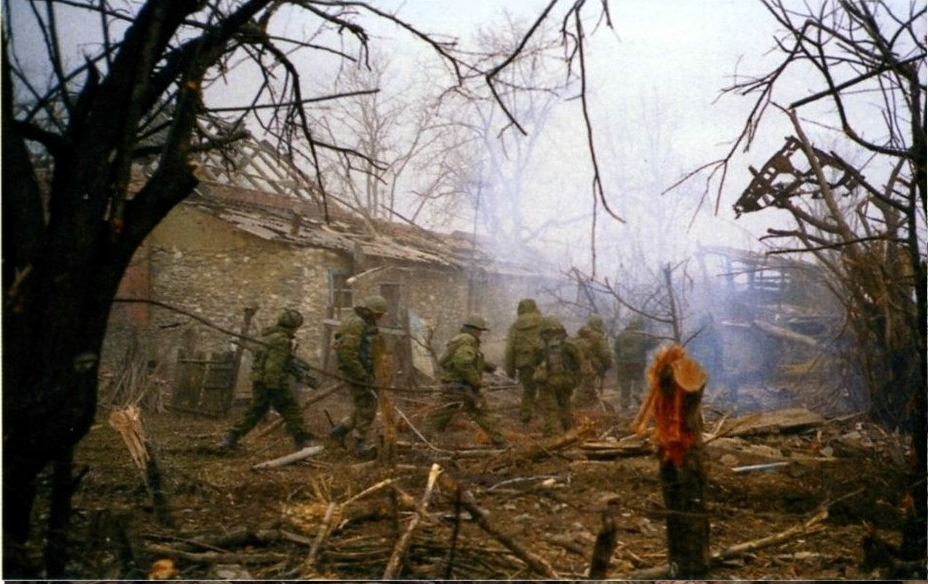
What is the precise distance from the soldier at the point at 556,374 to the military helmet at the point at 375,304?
81cm

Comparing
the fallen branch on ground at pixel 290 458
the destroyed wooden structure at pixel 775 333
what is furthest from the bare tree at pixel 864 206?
the fallen branch on ground at pixel 290 458

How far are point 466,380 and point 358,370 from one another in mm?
532

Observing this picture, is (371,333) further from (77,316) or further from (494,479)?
(77,316)

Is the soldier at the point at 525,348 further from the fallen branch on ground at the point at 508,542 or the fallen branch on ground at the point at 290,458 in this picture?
the fallen branch on ground at the point at 290,458

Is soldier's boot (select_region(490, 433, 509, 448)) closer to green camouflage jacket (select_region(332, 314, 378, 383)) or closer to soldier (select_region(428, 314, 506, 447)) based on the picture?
soldier (select_region(428, 314, 506, 447))

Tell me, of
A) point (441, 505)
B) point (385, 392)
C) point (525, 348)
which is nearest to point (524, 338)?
point (525, 348)

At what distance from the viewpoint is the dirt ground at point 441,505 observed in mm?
3520

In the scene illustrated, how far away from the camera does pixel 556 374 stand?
13.0ft

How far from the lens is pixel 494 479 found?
3.75m

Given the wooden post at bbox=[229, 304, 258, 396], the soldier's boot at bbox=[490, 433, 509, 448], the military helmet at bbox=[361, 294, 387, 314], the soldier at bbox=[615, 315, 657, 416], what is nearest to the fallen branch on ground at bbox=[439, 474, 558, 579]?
the soldier's boot at bbox=[490, 433, 509, 448]

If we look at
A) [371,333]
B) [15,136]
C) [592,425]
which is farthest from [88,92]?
[592,425]

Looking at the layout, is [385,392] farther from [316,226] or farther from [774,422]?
[774,422]

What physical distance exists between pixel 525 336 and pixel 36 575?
2363 millimetres

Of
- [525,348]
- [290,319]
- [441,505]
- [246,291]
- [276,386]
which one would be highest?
[246,291]
